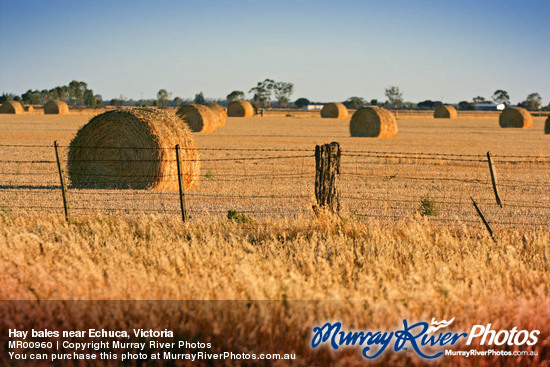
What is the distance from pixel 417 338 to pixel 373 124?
33.4m

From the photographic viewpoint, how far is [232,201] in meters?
13.1

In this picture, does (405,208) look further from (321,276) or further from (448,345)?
(448,345)

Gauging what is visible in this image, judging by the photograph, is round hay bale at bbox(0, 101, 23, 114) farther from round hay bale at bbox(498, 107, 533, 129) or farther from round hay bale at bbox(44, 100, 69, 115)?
round hay bale at bbox(498, 107, 533, 129)

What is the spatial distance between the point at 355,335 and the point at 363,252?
291 centimetres

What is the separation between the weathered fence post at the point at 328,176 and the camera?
9727 millimetres

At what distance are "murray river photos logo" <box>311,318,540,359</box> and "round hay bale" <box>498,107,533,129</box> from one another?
49.5 meters

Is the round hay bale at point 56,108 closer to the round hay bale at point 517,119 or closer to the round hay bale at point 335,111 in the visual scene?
the round hay bale at point 335,111

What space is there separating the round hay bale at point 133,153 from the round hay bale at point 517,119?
41.5 meters

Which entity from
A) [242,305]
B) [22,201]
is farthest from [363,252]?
[22,201]

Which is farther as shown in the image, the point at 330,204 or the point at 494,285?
the point at 330,204

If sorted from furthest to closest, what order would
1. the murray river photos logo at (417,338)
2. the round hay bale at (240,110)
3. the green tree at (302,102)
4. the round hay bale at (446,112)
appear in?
the green tree at (302,102) → the round hay bale at (446,112) → the round hay bale at (240,110) → the murray river photos logo at (417,338)

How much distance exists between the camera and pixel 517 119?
51.7 m

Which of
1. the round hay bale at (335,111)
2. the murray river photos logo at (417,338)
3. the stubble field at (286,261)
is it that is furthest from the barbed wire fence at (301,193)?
the round hay bale at (335,111)

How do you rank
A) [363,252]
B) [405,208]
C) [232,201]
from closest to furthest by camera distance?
[363,252] < [405,208] < [232,201]
